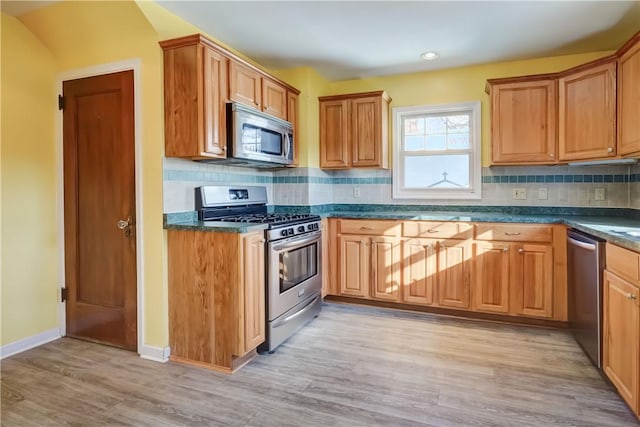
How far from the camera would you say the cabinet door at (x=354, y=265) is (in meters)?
3.63

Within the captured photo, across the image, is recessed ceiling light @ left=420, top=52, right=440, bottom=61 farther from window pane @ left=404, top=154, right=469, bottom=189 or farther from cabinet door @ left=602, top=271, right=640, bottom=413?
cabinet door @ left=602, top=271, right=640, bottom=413

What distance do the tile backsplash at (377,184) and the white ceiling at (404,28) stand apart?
105 centimetres

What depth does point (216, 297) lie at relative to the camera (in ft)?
7.85

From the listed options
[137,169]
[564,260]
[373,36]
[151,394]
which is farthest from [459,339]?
[137,169]

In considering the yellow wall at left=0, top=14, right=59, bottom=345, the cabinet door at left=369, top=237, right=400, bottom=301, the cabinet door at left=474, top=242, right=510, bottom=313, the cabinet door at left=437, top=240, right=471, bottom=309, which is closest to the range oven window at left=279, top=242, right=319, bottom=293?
the cabinet door at left=369, top=237, right=400, bottom=301

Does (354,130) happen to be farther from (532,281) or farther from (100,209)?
(100,209)

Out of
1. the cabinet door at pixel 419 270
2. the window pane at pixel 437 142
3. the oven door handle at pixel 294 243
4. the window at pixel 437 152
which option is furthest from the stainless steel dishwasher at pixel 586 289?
the oven door handle at pixel 294 243

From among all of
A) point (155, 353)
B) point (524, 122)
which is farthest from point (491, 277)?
point (155, 353)

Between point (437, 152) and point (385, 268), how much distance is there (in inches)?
53.0

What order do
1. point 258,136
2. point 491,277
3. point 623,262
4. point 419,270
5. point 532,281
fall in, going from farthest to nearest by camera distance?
point 419,270
point 491,277
point 532,281
point 258,136
point 623,262

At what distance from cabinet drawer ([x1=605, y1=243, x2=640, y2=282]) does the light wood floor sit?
0.71 m

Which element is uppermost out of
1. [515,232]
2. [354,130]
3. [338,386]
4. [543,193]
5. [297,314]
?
[354,130]

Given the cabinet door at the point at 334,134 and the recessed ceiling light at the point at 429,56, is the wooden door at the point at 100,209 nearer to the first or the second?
the cabinet door at the point at 334,134

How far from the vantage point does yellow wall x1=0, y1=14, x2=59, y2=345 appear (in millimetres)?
2572
